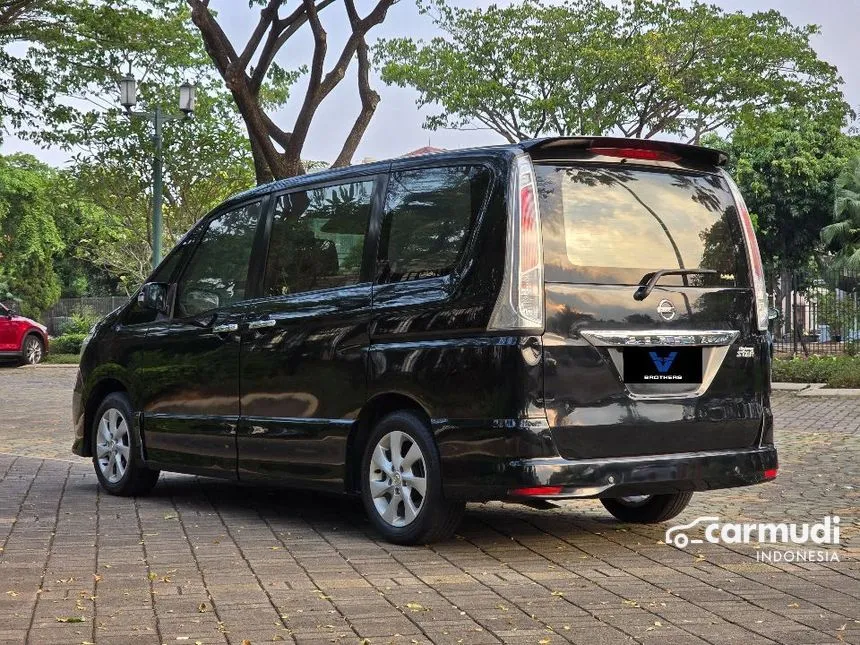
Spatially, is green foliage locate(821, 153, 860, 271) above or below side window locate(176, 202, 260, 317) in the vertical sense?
above

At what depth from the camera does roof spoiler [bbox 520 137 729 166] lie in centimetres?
698

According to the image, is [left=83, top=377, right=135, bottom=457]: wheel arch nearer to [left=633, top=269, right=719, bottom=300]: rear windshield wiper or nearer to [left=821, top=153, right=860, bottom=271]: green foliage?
[left=633, top=269, right=719, bottom=300]: rear windshield wiper

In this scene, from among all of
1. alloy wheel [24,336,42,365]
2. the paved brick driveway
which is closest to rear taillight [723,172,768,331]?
the paved brick driveway

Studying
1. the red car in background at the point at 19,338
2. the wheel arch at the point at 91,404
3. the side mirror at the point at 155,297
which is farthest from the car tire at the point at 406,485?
the red car in background at the point at 19,338

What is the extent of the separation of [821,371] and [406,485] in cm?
1706

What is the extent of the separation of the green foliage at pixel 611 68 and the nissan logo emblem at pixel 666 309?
28381 mm

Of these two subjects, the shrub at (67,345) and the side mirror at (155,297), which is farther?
the shrub at (67,345)

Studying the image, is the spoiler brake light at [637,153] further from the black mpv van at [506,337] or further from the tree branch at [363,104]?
the tree branch at [363,104]

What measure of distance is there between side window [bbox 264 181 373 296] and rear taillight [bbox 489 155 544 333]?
1.13m

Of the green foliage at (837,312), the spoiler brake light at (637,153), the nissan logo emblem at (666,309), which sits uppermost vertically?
the spoiler brake light at (637,153)

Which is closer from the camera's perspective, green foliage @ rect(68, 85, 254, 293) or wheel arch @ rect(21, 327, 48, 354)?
wheel arch @ rect(21, 327, 48, 354)

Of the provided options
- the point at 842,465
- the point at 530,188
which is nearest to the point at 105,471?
the point at 530,188

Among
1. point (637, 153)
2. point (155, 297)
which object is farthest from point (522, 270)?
point (155, 297)

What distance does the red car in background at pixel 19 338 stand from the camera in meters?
31.9
